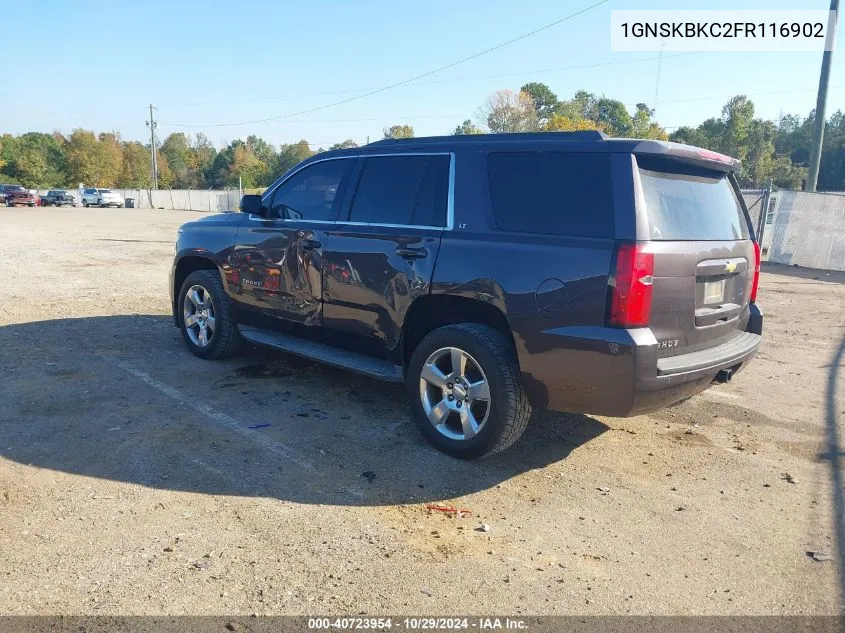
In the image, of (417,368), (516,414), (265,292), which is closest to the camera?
(516,414)

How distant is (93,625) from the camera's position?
96.8 inches

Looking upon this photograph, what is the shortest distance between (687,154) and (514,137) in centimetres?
102

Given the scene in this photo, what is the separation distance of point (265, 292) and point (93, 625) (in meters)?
3.23

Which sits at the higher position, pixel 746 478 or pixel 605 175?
pixel 605 175

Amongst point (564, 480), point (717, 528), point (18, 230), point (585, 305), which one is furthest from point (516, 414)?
point (18, 230)

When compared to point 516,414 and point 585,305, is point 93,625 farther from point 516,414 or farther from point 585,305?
point 585,305

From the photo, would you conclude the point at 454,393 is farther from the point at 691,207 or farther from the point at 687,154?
the point at 687,154

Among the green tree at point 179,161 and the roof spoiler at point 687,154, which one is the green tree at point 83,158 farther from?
the roof spoiler at point 687,154

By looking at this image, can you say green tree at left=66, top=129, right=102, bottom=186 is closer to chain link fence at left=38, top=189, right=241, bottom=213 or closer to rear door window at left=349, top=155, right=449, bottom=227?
chain link fence at left=38, top=189, right=241, bottom=213

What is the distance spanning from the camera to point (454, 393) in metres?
4.04

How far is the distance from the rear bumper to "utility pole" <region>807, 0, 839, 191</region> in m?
14.7

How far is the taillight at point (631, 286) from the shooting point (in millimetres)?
3275

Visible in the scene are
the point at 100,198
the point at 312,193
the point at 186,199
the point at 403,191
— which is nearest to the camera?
the point at 403,191

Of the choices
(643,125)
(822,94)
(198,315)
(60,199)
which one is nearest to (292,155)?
(60,199)
